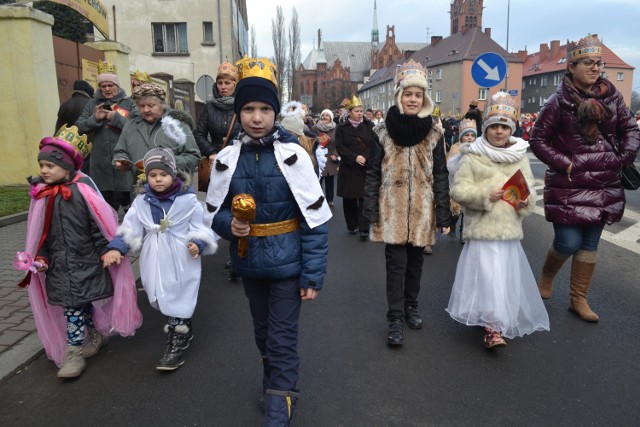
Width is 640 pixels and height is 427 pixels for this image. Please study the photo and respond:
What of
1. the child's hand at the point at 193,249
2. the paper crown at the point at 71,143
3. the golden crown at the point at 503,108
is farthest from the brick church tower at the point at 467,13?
the child's hand at the point at 193,249

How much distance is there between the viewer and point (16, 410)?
308cm

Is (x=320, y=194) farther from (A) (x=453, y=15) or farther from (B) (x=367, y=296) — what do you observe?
(A) (x=453, y=15)

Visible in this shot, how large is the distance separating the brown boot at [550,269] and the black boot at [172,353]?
129 inches

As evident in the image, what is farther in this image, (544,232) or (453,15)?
(453,15)

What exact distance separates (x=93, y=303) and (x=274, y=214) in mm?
1842

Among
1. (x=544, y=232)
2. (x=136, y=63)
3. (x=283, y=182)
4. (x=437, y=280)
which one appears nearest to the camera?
(x=283, y=182)

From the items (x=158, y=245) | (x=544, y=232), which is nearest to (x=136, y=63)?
(x=544, y=232)

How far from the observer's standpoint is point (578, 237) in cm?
437

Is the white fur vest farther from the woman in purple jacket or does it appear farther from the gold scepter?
the gold scepter

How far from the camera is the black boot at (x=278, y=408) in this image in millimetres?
2609

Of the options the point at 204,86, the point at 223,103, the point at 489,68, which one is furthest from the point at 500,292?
the point at 204,86

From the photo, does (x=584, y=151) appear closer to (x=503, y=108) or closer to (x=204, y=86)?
(x=503, y=108)

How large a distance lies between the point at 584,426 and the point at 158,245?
2.89 metres

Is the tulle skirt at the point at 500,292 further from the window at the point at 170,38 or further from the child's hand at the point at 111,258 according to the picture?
the window at the point at 170,38
